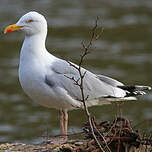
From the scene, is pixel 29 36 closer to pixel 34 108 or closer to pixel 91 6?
pixel 34 108

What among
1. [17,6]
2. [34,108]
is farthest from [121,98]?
[17,6]

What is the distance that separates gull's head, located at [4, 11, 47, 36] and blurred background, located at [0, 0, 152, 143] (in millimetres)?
2059

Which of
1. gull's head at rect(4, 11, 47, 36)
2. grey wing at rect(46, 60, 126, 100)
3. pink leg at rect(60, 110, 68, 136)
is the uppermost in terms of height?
gull's head at rect(4, 11, 47, 36)

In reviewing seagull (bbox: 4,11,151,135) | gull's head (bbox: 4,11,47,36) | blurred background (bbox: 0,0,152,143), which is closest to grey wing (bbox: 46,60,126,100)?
seagull (bbox: 4,11,151,135)

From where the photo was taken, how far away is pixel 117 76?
11.5 m

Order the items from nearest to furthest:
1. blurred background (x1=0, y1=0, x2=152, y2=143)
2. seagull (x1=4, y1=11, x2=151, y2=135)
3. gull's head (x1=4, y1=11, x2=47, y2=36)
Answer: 1. seagull (x1=4, y1=11, x2=151, y2=135)
2. gull's head (x1=4, y1=11, x2=47, y2=36)
3. blurred background (x1=0, y1=0, x2=152, y2=143)

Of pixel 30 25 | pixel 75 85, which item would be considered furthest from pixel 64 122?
pixel 30 25

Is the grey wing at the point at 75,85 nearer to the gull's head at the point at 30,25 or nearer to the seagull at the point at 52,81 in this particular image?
the seagull at the point at 52,81

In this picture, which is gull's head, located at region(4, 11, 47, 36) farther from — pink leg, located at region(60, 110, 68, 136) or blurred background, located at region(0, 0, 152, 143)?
blurred background, located at region(0, 0, 152, 143)

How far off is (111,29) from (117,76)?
3.55 m

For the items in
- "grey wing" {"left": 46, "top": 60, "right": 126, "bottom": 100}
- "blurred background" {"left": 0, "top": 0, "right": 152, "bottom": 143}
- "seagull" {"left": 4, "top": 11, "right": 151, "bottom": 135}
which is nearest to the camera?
"seagull" {"left": 4, "top": 11, "right": 151, "bottom": 135}

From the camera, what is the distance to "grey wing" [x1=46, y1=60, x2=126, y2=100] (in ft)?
18.1

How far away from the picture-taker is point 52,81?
543 cm

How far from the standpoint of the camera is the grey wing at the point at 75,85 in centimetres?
552
